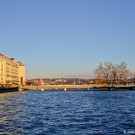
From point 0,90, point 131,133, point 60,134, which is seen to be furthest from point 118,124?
point 0,90

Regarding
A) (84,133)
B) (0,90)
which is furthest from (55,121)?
(0,90)

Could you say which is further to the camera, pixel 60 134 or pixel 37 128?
pixel 37 128

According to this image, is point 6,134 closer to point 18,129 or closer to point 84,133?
point 18,129

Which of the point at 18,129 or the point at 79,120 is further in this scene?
the point at 79,120

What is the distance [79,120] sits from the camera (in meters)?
49.2

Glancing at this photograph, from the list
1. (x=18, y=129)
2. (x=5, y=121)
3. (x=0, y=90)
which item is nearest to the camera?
(x=18, y=129)

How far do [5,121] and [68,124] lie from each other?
8.99 metres

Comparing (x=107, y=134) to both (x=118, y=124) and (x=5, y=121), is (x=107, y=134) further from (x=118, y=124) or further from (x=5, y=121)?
(x=5, y=121)

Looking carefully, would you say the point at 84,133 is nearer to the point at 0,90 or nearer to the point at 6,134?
the point at 6,134

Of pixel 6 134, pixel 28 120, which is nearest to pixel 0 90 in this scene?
pixel 28 120

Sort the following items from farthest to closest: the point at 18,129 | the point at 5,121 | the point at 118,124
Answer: the point at 5,121
the point at 118,124
the point at 18,129

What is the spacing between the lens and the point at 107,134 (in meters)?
37.5

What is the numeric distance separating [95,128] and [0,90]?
143 m

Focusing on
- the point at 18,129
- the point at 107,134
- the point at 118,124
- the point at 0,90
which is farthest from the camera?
the point at 0,90
